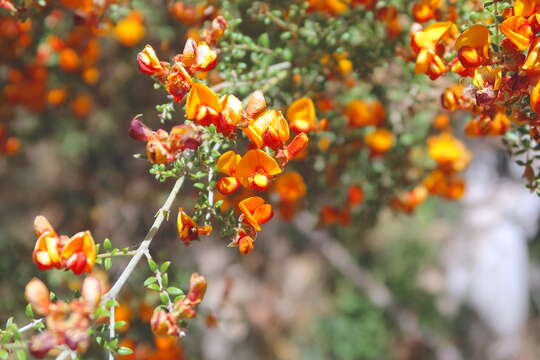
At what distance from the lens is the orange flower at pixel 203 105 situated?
1.06 metres

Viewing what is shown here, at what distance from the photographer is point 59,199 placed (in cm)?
391

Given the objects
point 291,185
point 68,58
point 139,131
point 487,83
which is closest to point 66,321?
point 139,131

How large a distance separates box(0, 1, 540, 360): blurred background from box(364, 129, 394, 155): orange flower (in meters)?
0.16

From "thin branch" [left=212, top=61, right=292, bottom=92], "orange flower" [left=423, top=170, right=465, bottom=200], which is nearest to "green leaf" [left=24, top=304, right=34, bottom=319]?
"thin branch" [left=212, top=61, right=292, bottom=92]

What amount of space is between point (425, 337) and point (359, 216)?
2.00m

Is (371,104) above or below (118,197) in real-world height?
above

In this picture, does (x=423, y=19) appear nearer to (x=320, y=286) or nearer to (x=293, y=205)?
(x=293, y=205)

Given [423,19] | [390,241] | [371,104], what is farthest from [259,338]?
[423,19]

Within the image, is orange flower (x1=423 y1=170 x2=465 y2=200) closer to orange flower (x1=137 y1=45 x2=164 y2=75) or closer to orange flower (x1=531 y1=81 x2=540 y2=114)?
orange flower (x1=531 y1=81 x2=540 y2=114)

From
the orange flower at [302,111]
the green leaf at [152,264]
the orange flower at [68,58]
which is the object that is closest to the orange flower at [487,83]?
the orange flower at [302,111]

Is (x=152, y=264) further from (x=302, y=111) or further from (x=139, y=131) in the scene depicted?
(x=302, y=111)

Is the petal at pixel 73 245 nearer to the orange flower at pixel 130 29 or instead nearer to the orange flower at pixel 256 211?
the orange flower at pixel 256 211

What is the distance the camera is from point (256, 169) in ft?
3.69

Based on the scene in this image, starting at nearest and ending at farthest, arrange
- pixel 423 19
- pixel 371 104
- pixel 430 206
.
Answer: pixel 423 19 < pixel 371 104 < pixel 430 206
